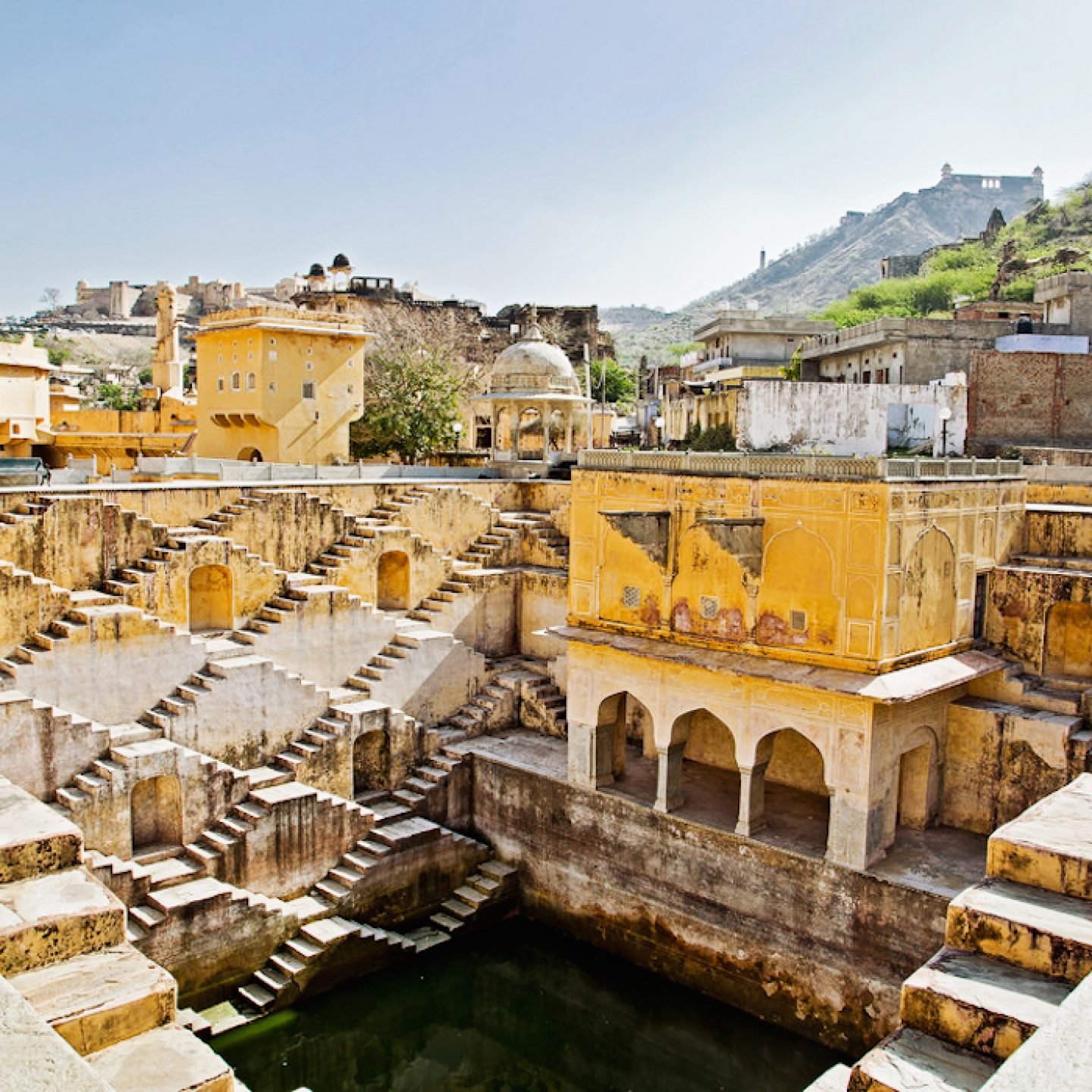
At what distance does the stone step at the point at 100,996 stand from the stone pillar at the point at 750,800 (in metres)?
11.1

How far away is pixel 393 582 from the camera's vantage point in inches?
901

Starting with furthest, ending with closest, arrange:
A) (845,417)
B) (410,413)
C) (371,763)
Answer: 1. (410,413)
2. (845,417)
3. (371,763)

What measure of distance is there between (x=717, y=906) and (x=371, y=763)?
6637 mm

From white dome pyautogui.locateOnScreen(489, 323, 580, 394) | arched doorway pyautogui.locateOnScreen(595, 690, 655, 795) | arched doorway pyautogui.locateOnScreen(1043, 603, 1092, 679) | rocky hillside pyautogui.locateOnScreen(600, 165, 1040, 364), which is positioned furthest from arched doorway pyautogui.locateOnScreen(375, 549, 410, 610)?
rocky hillside pyautogui.locateOnScreen(600, 165, 1040, 364)

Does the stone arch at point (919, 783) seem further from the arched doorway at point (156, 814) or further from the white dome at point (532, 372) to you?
the white dome at point (532, 372)

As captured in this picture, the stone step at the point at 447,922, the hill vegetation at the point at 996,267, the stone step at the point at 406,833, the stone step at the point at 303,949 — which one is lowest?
the stone step at the point at 447,922

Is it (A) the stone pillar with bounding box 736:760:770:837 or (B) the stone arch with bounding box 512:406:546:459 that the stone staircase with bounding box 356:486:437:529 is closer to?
(A) the stone pillar with bounding box 736:760:770:837

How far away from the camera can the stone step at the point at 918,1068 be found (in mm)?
5152

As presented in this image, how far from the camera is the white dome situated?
28125mm

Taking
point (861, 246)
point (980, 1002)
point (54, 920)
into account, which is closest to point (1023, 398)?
point (980, 1002)

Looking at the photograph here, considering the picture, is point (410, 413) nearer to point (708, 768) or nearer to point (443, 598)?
point (443, 598)

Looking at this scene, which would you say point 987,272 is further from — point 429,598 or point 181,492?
point 181,492

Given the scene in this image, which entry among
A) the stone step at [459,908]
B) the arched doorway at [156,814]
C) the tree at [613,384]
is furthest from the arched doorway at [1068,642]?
the tree at [613,384]

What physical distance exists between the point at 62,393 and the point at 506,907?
3143 centimetres
